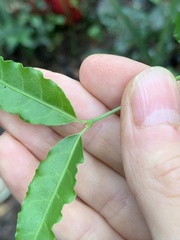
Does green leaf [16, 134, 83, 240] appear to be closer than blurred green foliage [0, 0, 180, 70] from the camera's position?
Yes

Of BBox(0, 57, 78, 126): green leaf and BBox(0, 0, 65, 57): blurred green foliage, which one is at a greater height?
BBox(0, 57, 78, 126): green leaf

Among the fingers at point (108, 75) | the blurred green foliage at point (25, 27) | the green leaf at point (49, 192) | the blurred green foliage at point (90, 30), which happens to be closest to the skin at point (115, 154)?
the fingers at point (108, 75)

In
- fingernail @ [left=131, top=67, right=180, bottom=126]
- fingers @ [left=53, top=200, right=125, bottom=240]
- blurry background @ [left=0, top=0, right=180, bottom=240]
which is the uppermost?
fingernail @ [left=131, top=67, right=180, bottom=126]

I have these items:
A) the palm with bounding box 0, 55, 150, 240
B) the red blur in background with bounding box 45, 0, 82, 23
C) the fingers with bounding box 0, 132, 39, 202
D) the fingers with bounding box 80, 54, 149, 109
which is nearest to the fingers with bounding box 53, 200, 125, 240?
the palm with bounding box 0, 55, 150, 240

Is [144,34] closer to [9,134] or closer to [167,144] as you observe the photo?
[9,134]

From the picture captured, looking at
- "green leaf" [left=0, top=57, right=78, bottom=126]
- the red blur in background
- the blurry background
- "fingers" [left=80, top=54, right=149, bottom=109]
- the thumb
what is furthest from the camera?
the red blur in background

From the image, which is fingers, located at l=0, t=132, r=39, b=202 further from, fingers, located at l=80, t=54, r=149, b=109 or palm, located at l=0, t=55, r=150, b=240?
fingers, located at l=80, t=54, r=149, b=109
